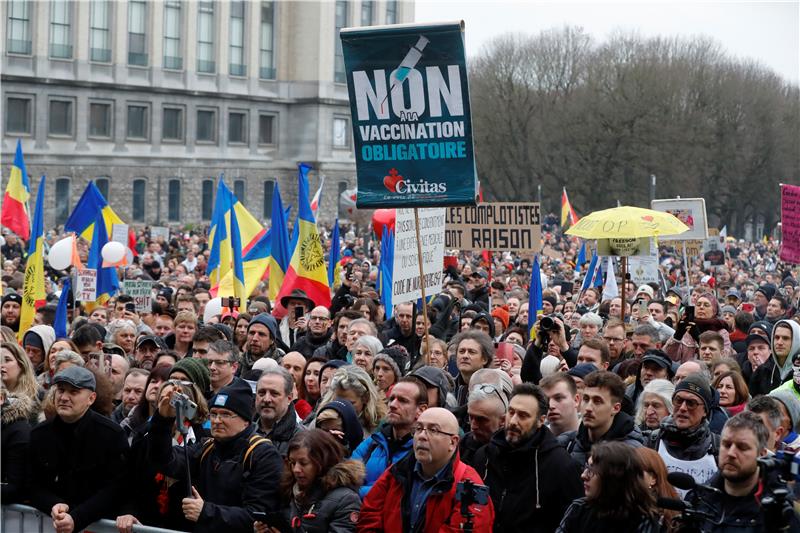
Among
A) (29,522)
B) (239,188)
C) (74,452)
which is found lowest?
(29,522)

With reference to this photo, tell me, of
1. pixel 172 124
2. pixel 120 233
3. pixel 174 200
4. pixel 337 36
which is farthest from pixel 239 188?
pixel 120 233

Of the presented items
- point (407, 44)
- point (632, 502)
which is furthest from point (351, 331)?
point (632, 502)

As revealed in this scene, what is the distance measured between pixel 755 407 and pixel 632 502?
1.78 meters

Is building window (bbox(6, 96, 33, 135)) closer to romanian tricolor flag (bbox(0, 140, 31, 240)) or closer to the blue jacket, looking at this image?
romanian tricolor flag (bbox(0, 140, 31, 240))

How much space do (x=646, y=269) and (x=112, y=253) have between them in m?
8.18

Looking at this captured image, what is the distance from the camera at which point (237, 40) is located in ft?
219

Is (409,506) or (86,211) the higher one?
(86,211)

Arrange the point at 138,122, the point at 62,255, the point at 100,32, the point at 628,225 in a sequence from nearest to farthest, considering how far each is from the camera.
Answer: the point at 628,225 → the point at 62,255 → the point at 100,32 → the point at 138,122

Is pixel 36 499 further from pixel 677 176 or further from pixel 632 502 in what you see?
pixel 677 176

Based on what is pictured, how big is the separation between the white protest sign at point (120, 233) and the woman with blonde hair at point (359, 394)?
15659 mm

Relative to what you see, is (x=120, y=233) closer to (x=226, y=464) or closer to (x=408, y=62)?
(x=408, y=62)

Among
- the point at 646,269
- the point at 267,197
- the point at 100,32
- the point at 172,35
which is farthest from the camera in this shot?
the point at 267,197

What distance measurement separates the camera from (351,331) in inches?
414

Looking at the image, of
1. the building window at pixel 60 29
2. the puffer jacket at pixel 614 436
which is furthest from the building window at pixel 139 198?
the puffer jacket at pixel 614 436
